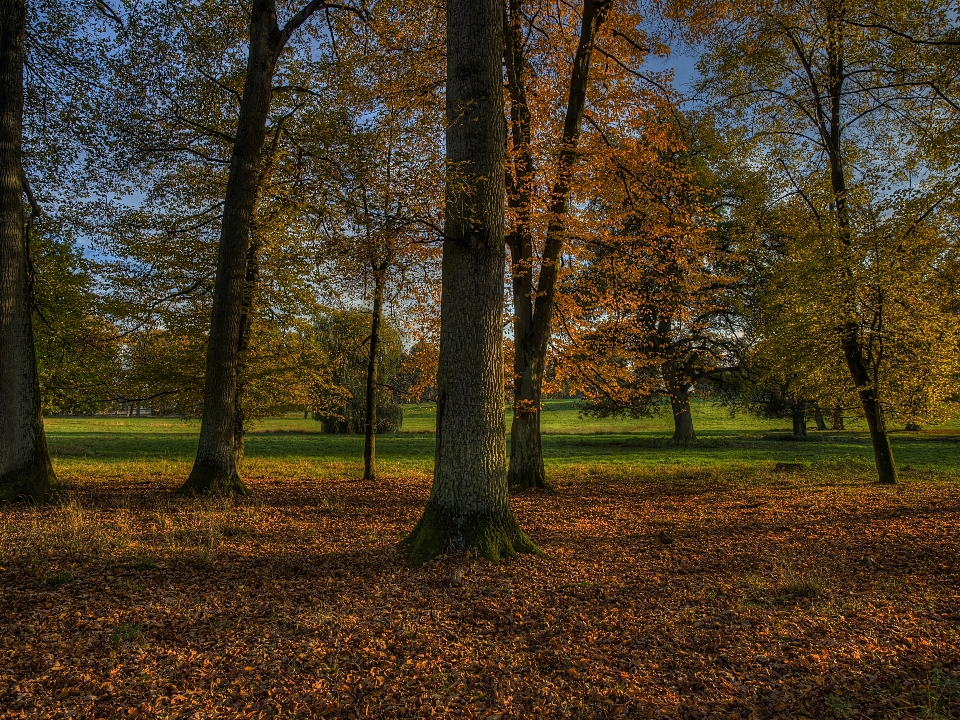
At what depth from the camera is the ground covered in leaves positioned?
10.9 feet

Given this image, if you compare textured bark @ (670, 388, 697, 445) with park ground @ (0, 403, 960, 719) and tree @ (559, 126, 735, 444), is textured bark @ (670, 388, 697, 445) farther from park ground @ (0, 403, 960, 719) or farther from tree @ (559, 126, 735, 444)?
park ground @ (0, 403, 960, 719)

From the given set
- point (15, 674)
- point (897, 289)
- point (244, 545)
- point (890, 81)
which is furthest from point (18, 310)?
point (890, 81)

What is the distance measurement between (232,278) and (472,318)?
6572 millimetres

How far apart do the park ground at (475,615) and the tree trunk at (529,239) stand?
320 centimetres

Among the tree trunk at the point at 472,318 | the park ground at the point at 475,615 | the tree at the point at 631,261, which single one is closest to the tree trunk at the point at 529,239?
the tree at the point at 631,261

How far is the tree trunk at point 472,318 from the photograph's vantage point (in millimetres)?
6305

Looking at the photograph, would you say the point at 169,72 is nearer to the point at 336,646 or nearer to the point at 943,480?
the point at 336,646

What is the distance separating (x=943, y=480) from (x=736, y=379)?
11.6m

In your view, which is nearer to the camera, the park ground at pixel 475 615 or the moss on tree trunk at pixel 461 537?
the park ground at pixel 475 615

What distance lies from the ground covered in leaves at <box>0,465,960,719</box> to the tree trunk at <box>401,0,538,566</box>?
1.63 feet

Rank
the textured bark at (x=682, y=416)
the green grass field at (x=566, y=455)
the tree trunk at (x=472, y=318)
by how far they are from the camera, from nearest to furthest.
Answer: the tree trunk at (x=472, y=318), the green grass field at (x=566, y=455), the textured bark at (x=682, y=416)

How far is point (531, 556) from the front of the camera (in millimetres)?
6418

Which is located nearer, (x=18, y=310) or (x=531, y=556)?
(x=531, y=556)

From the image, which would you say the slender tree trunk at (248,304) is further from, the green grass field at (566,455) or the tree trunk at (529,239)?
the tree trunk at (529,239)
